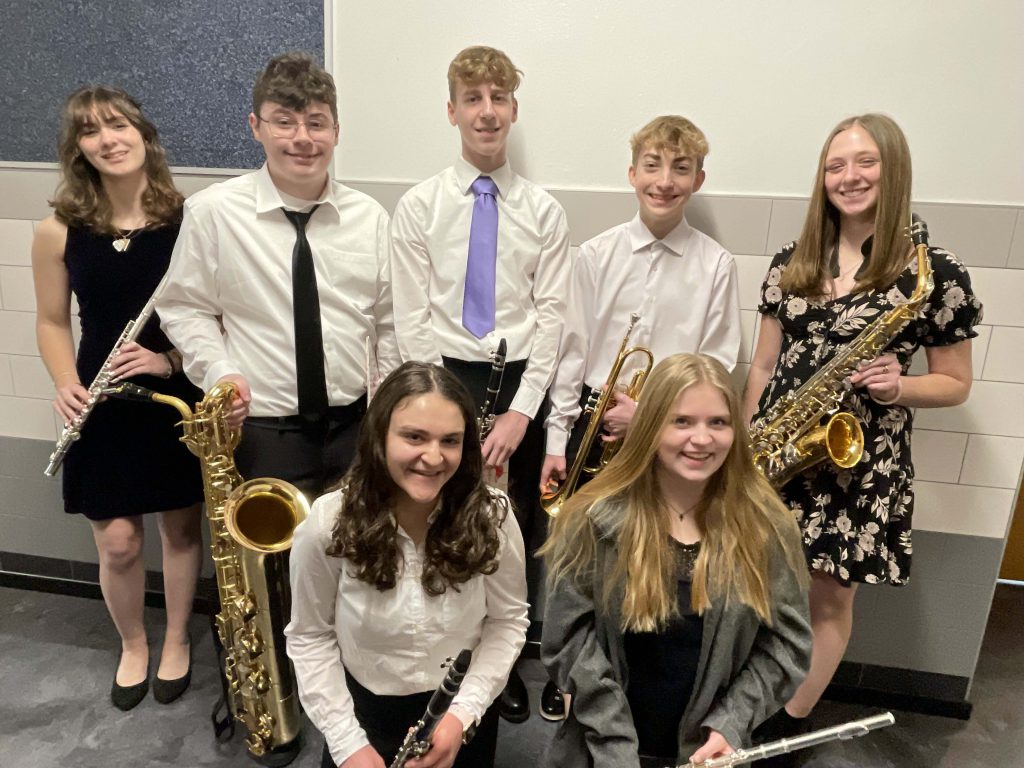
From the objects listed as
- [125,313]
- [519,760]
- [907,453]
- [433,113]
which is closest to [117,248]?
[125,313]

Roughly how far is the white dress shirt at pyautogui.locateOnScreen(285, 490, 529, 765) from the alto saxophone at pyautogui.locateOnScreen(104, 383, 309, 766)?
0.38 meters

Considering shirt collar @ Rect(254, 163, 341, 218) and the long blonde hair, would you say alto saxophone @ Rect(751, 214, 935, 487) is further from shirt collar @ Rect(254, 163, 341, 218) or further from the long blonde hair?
shirt collar @ Rect(254, 163, 341, 218)

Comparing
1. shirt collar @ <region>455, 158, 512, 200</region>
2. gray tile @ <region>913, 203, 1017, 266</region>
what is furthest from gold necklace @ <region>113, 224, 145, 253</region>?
gray tile @ <region>913, 203, 1017, 266</region>

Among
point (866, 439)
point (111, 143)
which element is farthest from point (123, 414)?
point (866, 439)

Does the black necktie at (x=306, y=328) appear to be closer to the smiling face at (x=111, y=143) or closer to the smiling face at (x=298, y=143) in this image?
the smiling face at (x=298, y=143)

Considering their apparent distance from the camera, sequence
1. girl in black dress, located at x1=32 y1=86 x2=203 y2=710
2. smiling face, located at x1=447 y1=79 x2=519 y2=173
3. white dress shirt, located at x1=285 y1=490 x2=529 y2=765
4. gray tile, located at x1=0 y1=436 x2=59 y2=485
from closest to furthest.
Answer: white dress shirt, located at x1=285 y1=490 x2=529 y2=765 < smiling face, located at x1=447 y1=79 x2=519 y2=173 < girl in black dress, located at x1=32 y1=86 x2=203 y2=710 < gray tile, located at x1=0 y1=436 x2=59 y2=485

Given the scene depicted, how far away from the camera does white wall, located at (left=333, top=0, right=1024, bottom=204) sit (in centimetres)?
208

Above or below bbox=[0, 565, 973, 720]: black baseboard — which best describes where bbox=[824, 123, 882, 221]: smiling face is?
above

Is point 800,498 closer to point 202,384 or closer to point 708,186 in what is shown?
point 708,186

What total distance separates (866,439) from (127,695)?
2361mm

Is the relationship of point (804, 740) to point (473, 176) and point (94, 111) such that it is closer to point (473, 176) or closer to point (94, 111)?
point (473, 176)

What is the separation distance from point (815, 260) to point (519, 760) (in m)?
1.67

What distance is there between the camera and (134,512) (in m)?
2.27

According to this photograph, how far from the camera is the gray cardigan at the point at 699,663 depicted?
1.46 metres
